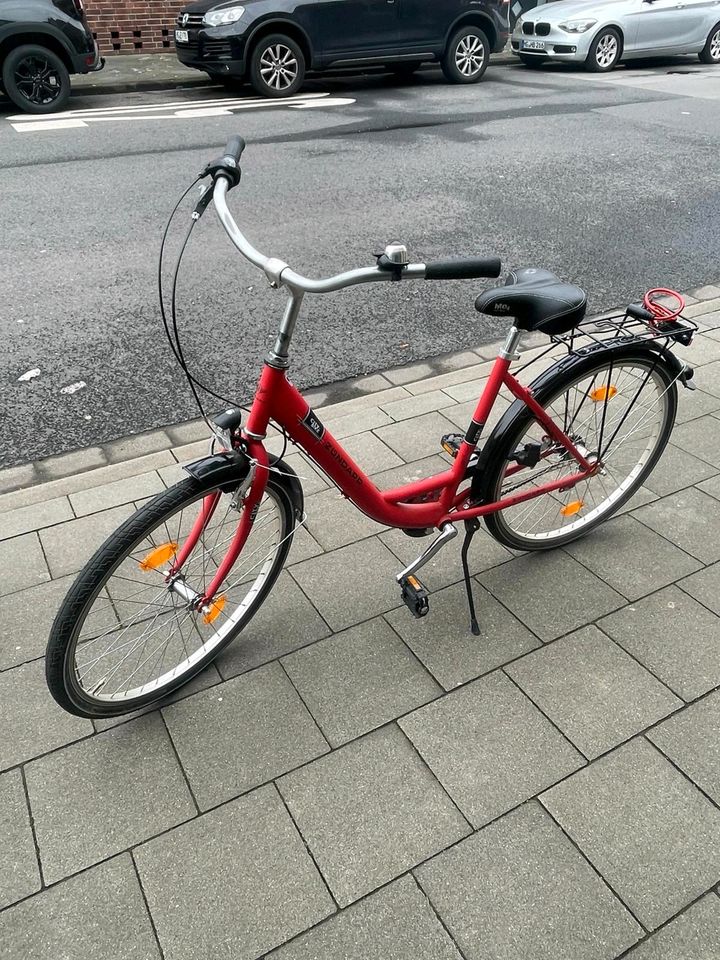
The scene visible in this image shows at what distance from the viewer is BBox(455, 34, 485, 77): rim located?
466 inches

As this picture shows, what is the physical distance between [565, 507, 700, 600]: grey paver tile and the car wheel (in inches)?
394

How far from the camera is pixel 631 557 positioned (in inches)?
116

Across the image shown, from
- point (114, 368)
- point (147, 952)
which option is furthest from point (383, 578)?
point (114, 368)

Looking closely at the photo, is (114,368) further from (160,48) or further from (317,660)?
(160,48)

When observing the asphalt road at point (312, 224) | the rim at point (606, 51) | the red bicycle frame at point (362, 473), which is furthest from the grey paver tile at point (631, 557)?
the rim at point (606, 51)

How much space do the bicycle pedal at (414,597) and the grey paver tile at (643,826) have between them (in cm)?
70

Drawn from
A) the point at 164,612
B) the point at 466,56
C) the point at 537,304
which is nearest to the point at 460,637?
the point at 164,612

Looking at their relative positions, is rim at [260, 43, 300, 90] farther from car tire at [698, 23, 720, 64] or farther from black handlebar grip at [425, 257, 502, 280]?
black handlebar grip at [425, 257, 502, 280]

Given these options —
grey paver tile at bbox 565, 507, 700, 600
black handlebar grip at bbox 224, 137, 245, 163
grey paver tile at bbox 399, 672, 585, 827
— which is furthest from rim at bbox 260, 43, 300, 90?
grey paver tile at bbox 399, 672, 585, 827

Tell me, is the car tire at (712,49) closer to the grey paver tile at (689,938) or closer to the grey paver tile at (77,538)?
the grey paver tile at (77,538)

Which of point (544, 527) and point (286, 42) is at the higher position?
point (286, 42)

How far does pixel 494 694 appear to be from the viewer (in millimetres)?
2389

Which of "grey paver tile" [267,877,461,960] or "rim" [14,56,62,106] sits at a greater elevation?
"rim" [14,56,62,106]

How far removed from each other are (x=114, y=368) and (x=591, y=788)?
10.8 feet
